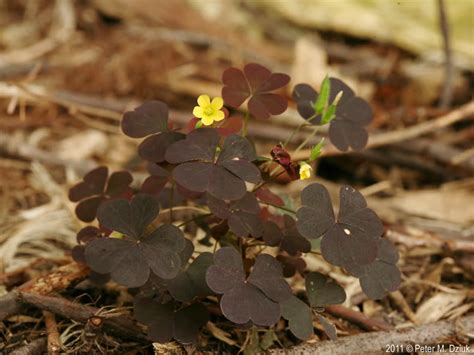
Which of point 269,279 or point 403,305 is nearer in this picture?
point 269,279

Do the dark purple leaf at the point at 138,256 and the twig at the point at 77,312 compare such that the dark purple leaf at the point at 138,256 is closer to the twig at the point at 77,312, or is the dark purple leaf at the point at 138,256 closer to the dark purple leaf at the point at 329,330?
the twig at the point at 77,312

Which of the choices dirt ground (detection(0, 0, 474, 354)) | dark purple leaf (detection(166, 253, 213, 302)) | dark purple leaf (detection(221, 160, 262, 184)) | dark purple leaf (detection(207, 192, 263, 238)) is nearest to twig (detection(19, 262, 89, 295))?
dirt ground (detection(0, 0, 474, 354))

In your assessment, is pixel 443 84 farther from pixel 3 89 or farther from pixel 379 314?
pixel 3 89

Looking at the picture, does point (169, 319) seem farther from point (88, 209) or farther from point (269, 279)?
point (88, 209)

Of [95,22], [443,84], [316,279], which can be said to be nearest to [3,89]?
[95,22]

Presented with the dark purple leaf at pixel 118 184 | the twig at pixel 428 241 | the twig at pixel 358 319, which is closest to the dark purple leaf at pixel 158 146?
the dark purple leaf at pixel 118 184

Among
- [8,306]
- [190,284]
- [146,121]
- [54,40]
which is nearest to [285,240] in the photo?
[190,284]
